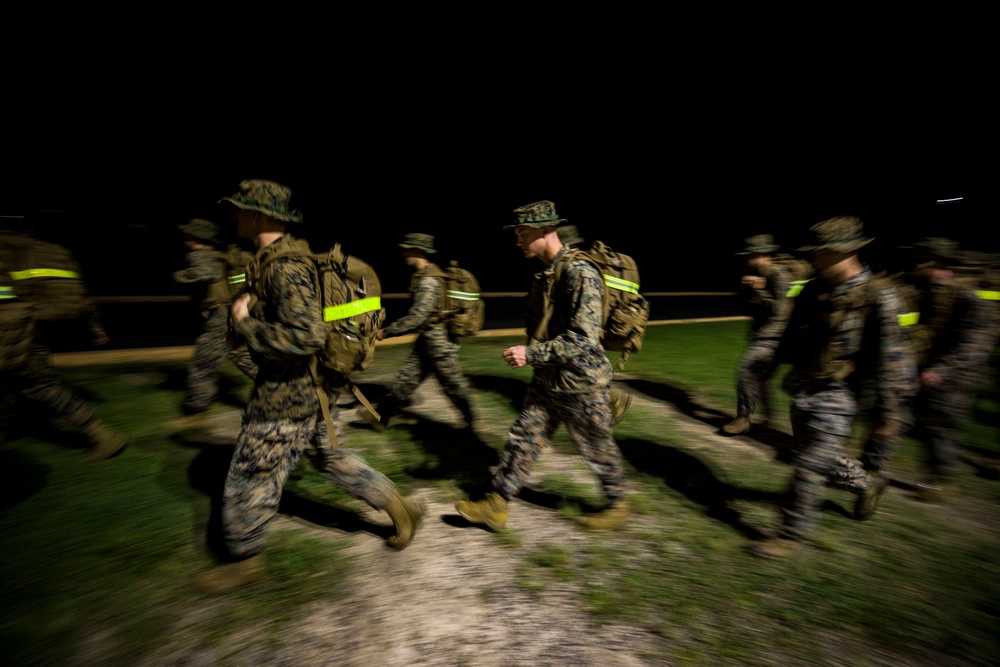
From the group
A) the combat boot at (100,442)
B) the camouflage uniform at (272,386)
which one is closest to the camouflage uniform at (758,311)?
the camouflage uniform at (272,386)

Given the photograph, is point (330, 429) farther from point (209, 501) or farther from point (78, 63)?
point (78, 63)

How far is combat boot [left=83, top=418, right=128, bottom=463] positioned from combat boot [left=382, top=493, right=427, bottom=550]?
2.88 meters

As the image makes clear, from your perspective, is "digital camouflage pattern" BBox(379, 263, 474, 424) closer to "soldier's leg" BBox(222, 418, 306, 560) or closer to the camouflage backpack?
"soldier's leg" BBox(222, 418, 306, 560)

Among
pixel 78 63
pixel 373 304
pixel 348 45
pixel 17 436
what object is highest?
pixel 348 45

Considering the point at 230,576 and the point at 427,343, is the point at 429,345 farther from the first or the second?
the point at 230,576

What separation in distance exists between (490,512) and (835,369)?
2.39 meters

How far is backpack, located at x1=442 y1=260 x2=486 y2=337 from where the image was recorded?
4777 mm

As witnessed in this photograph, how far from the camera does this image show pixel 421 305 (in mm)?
4543

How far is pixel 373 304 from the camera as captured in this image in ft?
8.97

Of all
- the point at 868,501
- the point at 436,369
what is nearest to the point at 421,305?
the point at 436,369

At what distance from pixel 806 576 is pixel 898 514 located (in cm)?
149

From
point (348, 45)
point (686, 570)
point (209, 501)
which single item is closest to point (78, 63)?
point (348, 45)

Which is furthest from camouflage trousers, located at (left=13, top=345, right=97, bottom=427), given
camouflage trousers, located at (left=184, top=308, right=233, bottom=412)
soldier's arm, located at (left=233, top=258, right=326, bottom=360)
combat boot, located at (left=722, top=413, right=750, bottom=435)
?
combat boot, located at (left=722, top=413, right=750, bottom=435)

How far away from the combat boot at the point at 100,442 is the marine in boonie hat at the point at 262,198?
9.48 ft
